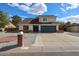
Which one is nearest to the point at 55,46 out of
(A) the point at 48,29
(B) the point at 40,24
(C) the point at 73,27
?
(A) the point at 48,29

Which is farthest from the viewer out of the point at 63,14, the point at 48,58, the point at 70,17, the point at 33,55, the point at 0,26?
the point at 0,26

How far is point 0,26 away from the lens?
26.1 metres

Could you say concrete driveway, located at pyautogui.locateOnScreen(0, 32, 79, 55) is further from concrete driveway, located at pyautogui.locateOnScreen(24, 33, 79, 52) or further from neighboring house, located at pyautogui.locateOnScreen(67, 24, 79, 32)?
neighboring house, located at pyautogui.locateOnScreen(67, 24, 79, 32)

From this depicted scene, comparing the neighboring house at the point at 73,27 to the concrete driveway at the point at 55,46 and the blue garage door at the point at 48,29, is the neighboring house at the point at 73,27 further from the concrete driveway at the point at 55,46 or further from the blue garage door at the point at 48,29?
the concrete driveway at the point at 55,46

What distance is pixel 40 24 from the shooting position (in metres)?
21.7

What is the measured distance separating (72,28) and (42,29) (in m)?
9.55

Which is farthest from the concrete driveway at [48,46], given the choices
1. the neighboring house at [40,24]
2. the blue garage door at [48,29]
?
the neighboring house at [40,24]

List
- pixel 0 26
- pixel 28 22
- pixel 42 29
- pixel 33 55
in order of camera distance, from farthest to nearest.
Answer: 1. pixel 0 26
2. pixel 28 22
3. pixel 42 29
4. pixel 33 55

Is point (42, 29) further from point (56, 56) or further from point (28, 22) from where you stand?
point (56, 56)

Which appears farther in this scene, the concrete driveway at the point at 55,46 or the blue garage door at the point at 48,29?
the blue garage door at the point at 48,29

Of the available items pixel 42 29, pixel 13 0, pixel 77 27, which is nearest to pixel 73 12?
pixel 13 0

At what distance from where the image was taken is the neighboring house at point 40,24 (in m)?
20.3

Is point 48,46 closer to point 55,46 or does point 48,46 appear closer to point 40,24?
point 55,46

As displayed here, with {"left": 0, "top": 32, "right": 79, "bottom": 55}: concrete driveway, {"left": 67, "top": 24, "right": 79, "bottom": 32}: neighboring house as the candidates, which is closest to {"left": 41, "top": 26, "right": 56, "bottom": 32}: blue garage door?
{"left": 67, "top": 24, "right": 79, "bottom": 32}: neighboring house
